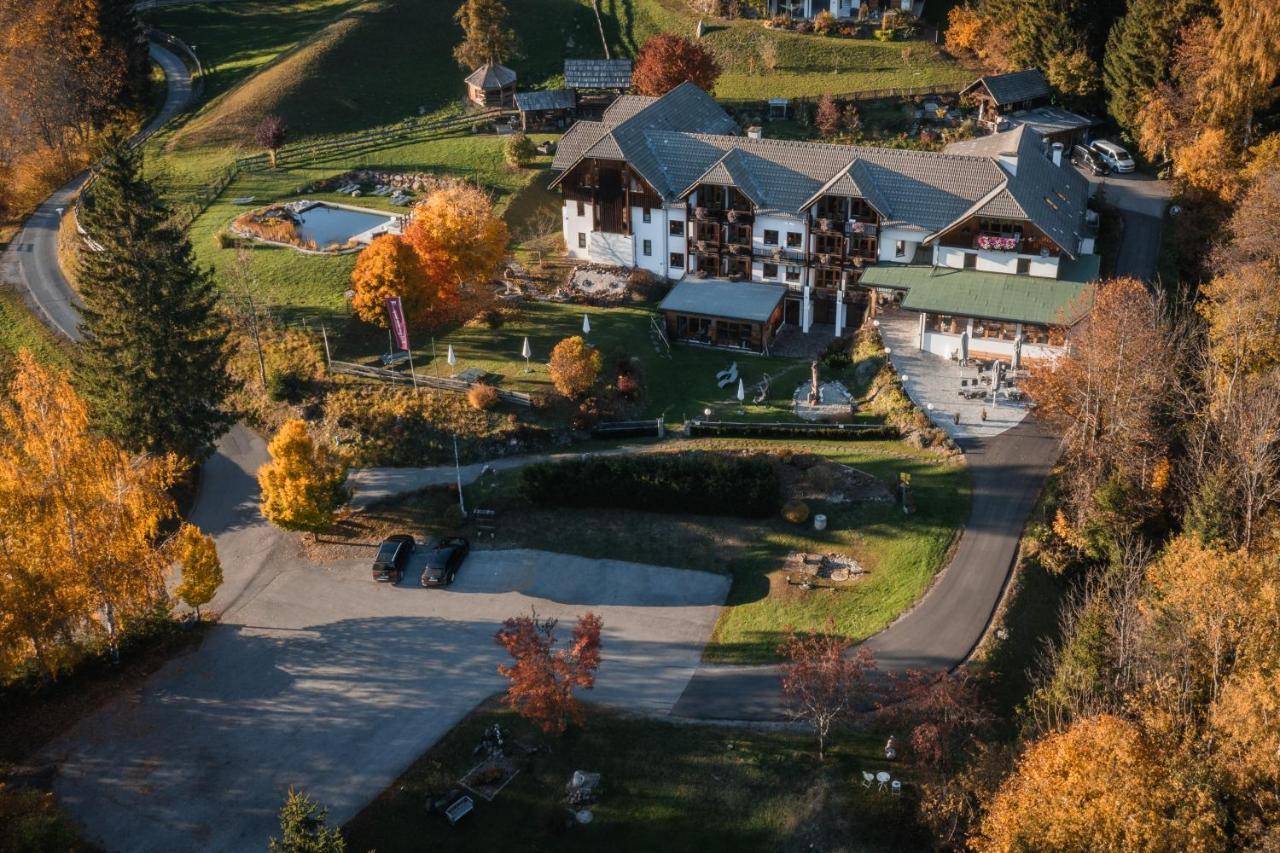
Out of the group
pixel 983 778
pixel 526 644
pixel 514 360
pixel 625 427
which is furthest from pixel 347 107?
pixel 983 778

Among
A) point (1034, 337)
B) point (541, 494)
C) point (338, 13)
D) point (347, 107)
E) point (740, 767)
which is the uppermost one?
point (338, 13)

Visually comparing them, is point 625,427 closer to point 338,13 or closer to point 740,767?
point 740,767

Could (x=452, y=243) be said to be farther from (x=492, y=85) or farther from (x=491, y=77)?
(x=491, y=77)

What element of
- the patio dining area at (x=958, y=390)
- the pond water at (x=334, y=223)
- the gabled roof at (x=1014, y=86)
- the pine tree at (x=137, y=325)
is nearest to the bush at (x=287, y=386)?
the pine tree at (x=137, y=325)

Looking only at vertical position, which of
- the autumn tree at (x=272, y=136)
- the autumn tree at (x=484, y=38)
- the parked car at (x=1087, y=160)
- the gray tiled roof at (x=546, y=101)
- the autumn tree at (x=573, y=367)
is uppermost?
the autumn tree at (x=484, y=38)

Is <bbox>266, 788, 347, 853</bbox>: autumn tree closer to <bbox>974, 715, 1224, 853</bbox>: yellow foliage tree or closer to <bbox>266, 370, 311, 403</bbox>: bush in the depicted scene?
<bbox>974, 715, 1224, 853</bbox>: yellow foliage tree

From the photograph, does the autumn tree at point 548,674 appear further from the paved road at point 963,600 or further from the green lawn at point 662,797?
the paved road at point 963,600
